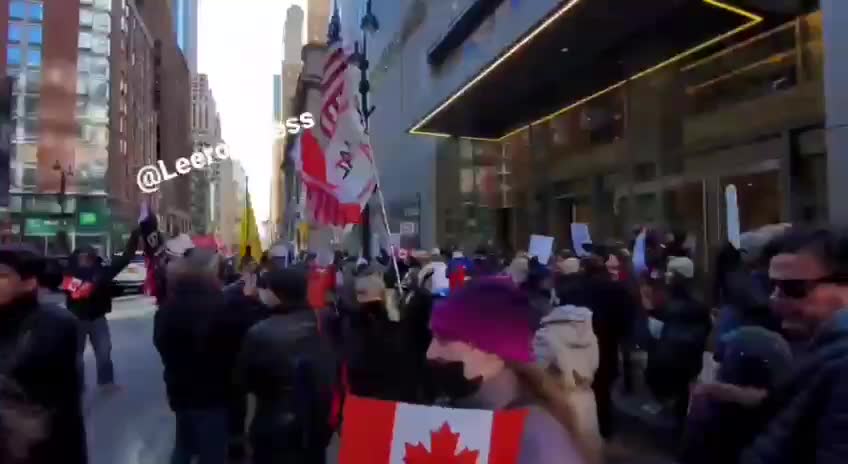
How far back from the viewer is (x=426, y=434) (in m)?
2.15

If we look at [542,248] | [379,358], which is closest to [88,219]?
[542,248]

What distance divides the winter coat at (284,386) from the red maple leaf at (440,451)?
2184 mm

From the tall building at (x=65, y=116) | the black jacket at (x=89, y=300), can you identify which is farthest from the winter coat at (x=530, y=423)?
the tall building at (x=65, y=116)

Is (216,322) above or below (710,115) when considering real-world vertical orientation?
below

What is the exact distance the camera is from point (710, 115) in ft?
49.2

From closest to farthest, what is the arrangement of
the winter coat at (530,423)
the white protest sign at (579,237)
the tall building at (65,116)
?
the winter coat at (530,423) < the white protest sign at (579,237) < the tall building at (65,116)

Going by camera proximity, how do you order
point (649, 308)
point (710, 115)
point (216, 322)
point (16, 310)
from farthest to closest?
point (710, 115)
point (649, 308)
point (216, 322)
point (16, 310)

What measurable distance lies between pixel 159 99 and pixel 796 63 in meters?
116

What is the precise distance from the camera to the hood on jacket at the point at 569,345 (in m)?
4.80

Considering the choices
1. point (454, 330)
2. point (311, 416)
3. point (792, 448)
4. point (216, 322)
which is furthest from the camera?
point (216, 322)

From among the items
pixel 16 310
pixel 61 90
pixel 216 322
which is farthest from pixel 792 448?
pixel 61 90

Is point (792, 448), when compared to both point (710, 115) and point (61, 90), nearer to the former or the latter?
point (710, 115)

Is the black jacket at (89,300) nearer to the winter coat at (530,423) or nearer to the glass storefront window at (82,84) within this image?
the winter coat at (530,423)

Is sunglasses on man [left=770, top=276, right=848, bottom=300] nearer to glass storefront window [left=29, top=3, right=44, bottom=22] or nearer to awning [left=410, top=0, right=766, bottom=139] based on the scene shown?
awning [left=410, top=0, right=766, bottom=139]
